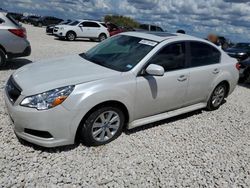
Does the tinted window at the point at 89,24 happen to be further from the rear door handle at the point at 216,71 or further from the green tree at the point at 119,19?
the green tree at the point at 119,19

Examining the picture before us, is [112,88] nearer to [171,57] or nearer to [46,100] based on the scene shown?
[46,100]

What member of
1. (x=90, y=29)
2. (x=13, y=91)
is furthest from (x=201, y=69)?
(x=90, y=29)

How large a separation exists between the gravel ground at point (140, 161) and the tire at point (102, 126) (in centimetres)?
13

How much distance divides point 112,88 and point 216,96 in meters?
2.97

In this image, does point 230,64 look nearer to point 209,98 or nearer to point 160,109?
point 209,98

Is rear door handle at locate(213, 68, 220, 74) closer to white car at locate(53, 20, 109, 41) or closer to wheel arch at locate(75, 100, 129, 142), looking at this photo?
wheel arch at locate(75, 100, 129, 142)

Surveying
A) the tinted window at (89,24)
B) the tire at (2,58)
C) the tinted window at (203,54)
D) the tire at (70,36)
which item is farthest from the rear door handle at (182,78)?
the tinted window at (89,24)

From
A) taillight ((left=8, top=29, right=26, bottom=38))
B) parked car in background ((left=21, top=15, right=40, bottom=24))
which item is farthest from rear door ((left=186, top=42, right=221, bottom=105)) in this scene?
parked car in background ((left=21, top=15, right=40, bottom=24))

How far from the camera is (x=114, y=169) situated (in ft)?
10.5

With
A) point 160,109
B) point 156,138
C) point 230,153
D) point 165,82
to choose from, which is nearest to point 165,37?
point 165,82

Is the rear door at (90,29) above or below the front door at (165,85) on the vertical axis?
below

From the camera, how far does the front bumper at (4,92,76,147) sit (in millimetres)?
2996

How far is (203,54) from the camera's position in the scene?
477 cm

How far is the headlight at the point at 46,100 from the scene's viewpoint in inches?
118
